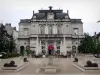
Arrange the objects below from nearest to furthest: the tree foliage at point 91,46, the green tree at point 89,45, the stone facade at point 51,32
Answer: the tree foliage at point 91,46
the green tree at point 89,45
the stone facade at point 51,32

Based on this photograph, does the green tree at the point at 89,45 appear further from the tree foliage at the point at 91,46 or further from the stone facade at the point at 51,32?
the stone facade at the point at 51,32

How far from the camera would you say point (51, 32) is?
66438mm

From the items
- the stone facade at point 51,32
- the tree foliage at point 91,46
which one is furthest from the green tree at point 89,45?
the stone facade at point 51,32

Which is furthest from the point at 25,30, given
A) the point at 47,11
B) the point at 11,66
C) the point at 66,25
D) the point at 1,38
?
the point at 11,66

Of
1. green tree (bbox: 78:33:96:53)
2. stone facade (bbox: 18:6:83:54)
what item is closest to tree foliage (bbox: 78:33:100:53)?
green tree (bbox: 78:33:96:53)

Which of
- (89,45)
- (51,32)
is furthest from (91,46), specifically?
(51,32)

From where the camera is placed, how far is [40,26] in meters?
66.2

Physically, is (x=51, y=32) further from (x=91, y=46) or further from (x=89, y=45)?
(x=91, y=46)

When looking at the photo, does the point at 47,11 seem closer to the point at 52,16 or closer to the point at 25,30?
the point at 52,16

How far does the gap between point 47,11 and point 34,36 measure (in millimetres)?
9596

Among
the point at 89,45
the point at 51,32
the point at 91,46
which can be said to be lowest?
the point at 91,46

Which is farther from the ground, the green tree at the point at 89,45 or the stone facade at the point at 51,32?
the stone facade at the point at 51,32

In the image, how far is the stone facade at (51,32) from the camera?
64.2 meters

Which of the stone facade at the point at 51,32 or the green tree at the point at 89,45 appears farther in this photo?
the stone facade at the point at 51,32
